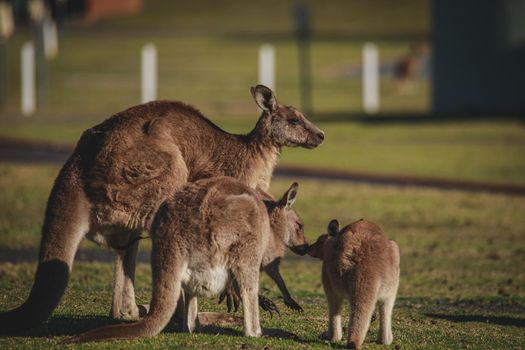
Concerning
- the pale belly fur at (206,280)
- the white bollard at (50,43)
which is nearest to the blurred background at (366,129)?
the white bollard at (50,43)

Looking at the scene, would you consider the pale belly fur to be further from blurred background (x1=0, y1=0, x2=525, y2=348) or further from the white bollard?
the white bollard

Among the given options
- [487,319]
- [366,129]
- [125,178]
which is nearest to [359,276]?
[125,178]

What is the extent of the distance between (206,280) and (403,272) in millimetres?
4833

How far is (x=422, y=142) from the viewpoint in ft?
77.4

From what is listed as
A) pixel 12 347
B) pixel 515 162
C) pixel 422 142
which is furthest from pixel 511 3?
pixel 12 347

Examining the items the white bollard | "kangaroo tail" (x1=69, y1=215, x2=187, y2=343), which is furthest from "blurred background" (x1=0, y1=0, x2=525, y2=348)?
"kangaroo tail" (x1=69, y1=215, x2=187, y2=343)

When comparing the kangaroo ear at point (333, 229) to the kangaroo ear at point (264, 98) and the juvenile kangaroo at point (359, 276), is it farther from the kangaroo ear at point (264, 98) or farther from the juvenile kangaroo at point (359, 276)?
the kangaroo ear at point (264, 98)

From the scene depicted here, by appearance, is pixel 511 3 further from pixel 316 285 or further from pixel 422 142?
pixel 316 285

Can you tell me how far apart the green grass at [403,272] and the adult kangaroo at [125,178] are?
34 centimetres

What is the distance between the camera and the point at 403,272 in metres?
11.2

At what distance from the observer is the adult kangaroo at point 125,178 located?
287 inches

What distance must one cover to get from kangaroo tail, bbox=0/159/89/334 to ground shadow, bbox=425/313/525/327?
10.0 ft

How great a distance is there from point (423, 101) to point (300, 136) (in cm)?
2689

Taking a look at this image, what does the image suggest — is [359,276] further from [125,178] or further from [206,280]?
[125,178]
